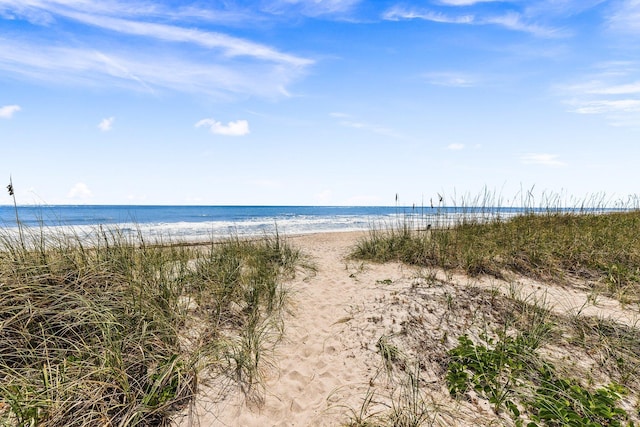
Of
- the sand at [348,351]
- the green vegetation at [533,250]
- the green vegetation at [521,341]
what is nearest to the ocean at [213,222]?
the green vegetation at [533,250]

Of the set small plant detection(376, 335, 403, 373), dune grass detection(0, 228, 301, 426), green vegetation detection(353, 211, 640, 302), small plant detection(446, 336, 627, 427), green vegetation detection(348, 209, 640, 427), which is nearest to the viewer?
dune grass detection(0, 228, 301, 426)

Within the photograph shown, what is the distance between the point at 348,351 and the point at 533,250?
5903 millimetres

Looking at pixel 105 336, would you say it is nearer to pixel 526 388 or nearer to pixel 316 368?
pixel 316 368

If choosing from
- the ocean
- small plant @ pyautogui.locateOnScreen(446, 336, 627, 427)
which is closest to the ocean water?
the ocean

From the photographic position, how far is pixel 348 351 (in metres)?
4.37

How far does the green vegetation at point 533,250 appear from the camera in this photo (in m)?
7.14

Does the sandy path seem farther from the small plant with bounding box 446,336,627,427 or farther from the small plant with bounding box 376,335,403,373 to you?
the small plant with bounding box 446,336,627,427

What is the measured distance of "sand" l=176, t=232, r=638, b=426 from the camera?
3205 mm

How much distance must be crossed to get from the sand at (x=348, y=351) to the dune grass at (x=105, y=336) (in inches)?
11.7

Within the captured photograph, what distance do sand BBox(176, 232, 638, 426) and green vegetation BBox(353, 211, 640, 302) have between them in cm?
51

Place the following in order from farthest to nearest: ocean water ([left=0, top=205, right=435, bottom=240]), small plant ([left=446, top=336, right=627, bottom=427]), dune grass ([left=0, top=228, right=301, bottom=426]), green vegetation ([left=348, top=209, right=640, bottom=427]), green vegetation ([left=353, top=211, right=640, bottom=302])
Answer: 1. green vegetation ([left=353, top=211, right=640, bottom=302])
2. ocean water ([left=0, top=205, right=435, bottom=240])
3. green vegetation ([left=348, top=209, right=640, bottom=427])
4. small plant ([left=446, top=336, right=627, bottom=427])
5. dune grass ([left=0, top=228, right=301, bottom=426])

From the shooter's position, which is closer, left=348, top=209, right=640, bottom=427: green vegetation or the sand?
left=348, top=209, right=640, bottom=427: green vegetation

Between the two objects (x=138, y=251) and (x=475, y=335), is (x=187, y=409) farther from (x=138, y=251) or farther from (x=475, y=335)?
(x=475, y=335)

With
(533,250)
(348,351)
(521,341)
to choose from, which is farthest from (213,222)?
(521,341)
